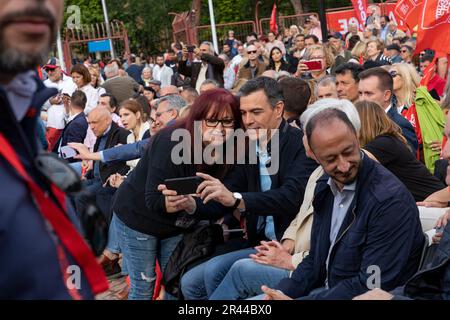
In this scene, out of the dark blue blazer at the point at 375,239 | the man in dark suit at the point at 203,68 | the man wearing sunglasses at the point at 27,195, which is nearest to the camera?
the man wearing sunglasses at the point at 27,195

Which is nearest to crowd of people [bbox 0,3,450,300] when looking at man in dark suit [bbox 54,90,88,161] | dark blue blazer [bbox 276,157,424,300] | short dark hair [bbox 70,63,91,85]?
dark blue blazer [bbox 276,157,424,300]

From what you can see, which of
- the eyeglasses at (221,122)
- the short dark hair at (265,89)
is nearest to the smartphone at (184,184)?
the eyeglasses at (221,122)

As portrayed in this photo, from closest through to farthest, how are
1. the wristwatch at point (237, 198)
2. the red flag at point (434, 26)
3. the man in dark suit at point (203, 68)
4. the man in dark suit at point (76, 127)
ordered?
1. the wristwatch at point (237, 198)
2. the red flag at point (434, 26)
3. the man in dark suit at point (76, 127)
4. the man in dark suit at point (203, 68)

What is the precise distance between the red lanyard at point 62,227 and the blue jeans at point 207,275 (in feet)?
10.4

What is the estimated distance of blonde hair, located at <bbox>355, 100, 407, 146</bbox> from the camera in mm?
5242

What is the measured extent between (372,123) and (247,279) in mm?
1425

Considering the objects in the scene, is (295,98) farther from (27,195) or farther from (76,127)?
(27,195)

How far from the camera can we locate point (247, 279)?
462cm

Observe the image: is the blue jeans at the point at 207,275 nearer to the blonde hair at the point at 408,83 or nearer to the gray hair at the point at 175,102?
the gray hair at the point at 175,102

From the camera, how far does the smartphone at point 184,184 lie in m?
4.62

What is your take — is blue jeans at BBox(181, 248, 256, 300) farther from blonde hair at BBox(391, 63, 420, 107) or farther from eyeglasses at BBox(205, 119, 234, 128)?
blonde hair at BBox(391, 63, 420, 107)

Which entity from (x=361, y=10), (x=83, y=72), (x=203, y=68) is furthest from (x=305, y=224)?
(x=361, y=10)

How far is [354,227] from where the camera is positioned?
3.81 m

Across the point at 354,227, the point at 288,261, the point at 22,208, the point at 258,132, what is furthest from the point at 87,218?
the point at 258,132
